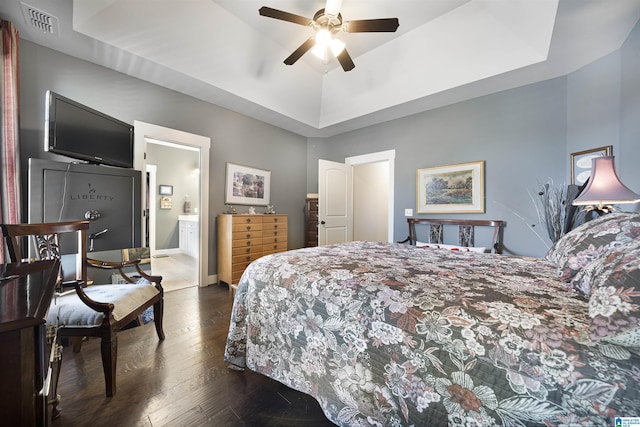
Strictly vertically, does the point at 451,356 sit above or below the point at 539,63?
below

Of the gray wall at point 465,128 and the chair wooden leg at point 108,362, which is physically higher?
the gray wall at point 465,128

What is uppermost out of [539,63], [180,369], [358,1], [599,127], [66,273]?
[358,1]

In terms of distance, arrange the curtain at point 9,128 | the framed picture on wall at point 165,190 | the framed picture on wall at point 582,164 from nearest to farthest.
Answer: the curtain at point 9,128 < the framed picture on wall at point 582,164 < the framed picture on wall at point 165,190

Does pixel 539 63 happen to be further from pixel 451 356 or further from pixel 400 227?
pixel 451 356

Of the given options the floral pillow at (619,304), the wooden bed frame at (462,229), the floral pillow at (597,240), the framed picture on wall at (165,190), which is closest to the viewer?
the floral pillow at (619,304)

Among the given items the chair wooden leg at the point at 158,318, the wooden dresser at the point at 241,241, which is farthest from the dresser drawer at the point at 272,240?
the chair wooden leg at the point at 158,318

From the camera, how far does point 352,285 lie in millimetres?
1153

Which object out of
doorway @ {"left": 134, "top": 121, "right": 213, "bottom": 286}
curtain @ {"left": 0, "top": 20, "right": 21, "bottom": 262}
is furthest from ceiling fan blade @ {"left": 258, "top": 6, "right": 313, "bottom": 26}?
curtain @ {"left": 0, "top": 20, "right": 21, "bottom": 262}

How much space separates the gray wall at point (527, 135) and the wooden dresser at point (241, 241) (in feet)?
6.96

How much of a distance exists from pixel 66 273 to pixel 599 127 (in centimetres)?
504

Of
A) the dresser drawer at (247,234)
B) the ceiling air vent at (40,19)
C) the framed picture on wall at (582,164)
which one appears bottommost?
the dresser drawer at (247,234)

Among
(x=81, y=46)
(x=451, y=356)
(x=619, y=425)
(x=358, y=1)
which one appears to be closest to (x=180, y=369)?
(x=451, y=356)

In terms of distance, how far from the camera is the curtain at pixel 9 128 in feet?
6.18

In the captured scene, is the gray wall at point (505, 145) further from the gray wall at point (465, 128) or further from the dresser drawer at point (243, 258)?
the dresser drawer at point (243, 258)
